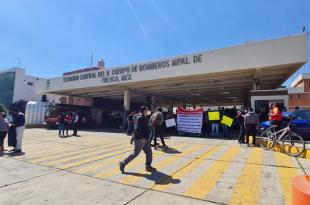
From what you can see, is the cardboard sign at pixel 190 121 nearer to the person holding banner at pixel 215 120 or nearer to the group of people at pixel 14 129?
the person holding banner at pixel 215 120

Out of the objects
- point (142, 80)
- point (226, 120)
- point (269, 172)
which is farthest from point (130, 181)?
point (142, 80)

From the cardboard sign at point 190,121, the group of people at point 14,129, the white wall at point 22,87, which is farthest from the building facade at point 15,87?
the group of people at point 14,129

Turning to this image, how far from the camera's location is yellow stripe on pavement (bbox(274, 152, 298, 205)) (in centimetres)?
448

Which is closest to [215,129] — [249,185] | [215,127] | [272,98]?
[215,127]

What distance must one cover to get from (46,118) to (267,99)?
21.2 meters

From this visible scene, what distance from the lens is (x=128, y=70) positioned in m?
19.6

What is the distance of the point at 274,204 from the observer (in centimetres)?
404

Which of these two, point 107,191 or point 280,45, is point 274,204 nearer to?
point 107,191

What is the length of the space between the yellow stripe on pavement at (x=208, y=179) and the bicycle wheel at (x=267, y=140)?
8.78 ft

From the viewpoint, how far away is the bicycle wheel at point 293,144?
7828 millimetres

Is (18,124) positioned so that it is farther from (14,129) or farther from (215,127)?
(215,127)

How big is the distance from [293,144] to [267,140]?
4.73 feet

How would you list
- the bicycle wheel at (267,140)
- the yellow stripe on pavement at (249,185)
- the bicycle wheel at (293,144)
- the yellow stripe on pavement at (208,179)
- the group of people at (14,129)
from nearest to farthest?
the yellow stripe on pavement at (249,185) → the yellow stripe on pavement at (208,179) → the bicycle wheel at (293,144) → the bicycle wheel at (267,140) → the group of people at (14,129)

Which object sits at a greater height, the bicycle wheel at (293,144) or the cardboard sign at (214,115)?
the cardboard sign at (214,115)
